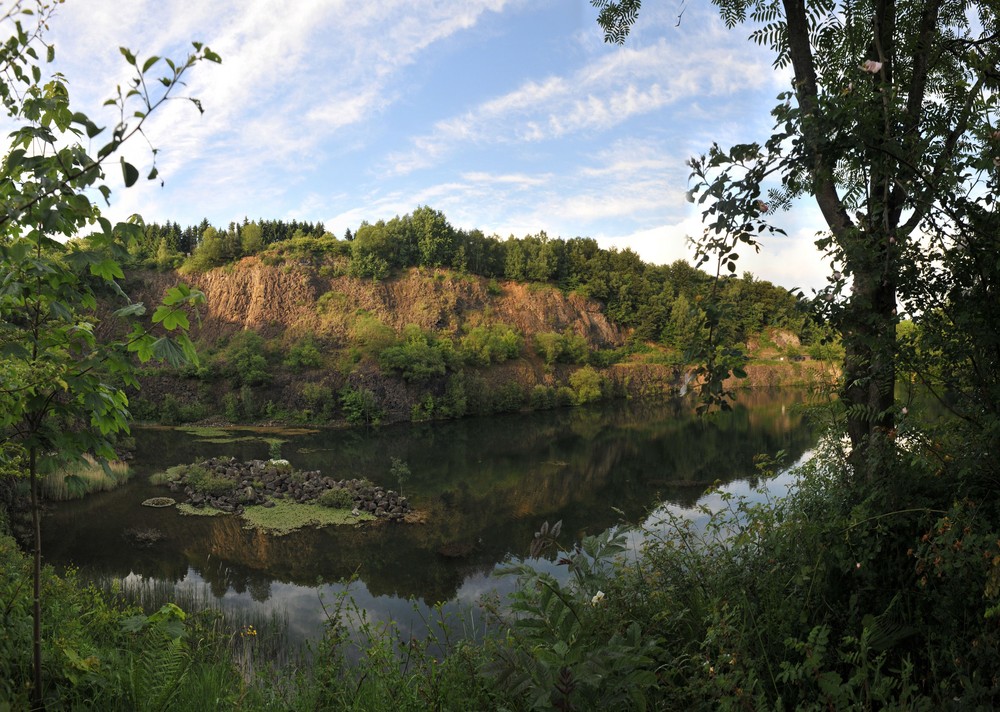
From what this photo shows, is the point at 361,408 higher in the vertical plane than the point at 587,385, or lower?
lower

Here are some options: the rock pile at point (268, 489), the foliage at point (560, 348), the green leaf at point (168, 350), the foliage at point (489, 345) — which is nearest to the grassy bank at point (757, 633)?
the green leaf at point (168, 350)

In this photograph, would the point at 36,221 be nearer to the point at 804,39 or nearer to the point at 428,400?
the point at 804,39

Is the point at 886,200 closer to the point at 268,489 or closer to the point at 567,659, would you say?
the point at 567,659

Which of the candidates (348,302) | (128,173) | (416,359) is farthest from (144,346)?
(348,302)

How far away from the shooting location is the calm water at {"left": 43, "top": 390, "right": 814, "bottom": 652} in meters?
8.68

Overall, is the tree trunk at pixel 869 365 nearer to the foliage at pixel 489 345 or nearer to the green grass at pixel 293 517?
the green grass at pixel 293 517

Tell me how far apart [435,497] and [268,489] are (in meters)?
3.93

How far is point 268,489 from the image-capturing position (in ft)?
46.1

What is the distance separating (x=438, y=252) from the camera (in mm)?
43812

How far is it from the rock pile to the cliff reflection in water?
627mm

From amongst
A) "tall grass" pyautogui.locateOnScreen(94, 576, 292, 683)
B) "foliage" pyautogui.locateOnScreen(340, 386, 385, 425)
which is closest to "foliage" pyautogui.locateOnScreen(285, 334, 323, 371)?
"foliage" pyautogui.locateOnScreen(340, 386, 385, 425)

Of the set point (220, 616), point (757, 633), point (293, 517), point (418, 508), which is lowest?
point (418, 508)

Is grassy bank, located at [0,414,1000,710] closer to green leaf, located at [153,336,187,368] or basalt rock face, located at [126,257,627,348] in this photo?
green leaf, located at [153,336,187,368]

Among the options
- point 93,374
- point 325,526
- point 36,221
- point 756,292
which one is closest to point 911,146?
point 36,221
